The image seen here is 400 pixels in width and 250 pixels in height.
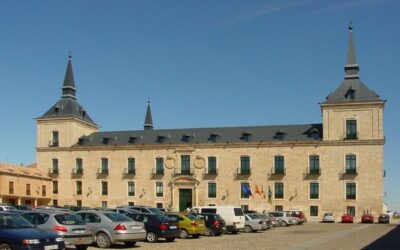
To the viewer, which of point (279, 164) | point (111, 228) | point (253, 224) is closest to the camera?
point (111, 228)

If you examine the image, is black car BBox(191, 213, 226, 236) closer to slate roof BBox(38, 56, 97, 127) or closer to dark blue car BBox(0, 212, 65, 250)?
dark blue car BBox(0, 212, 65, 250)

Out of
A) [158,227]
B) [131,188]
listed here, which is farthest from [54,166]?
[158,227]

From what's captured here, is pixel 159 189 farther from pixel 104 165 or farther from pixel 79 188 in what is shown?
pixel 79 188

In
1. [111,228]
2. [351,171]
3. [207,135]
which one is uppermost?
[207,135]

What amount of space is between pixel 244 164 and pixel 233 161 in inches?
48.0

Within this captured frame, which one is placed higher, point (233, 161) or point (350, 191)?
point (233, 161)

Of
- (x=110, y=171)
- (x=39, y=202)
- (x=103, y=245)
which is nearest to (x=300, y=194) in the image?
(x=110, y=171)

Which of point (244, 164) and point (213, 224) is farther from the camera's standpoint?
point (244, 164)

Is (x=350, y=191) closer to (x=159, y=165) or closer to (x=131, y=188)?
(x=159, y=165)

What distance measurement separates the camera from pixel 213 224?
28844 millimetres

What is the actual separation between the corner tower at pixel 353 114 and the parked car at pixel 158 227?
35.7 meters

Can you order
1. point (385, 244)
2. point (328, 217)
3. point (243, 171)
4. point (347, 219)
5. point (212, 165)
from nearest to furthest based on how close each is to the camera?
point (385, 244) < point (347, 219) < point (328, 217) < point (243, 171) < point (212, 165)

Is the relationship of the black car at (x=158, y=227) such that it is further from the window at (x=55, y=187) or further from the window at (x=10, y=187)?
the window at (x=55, y=187)

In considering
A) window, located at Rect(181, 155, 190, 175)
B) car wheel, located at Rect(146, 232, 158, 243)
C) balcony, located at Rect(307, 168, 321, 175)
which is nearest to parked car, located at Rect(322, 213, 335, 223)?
balcony, located at Rect(307, 168, 321, 175)
